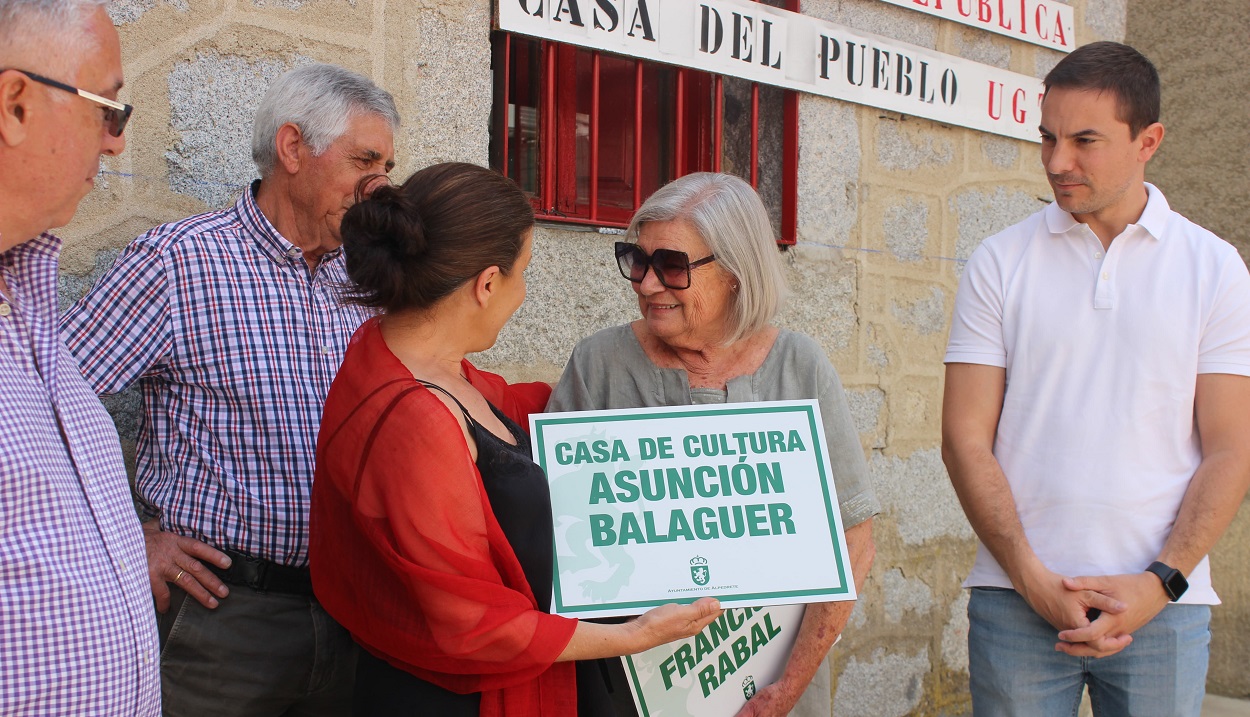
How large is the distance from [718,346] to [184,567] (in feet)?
3.91

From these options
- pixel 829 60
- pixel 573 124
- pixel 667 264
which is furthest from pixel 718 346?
pixel 829 60

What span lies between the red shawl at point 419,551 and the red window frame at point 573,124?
5.32 ft

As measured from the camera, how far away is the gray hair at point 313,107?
2436 mm

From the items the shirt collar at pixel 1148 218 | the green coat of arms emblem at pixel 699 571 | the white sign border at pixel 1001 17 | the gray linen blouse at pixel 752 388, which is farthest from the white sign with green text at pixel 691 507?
the white sign border at pixel 1001 17

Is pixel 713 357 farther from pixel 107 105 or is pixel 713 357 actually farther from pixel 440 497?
pixel 107 105

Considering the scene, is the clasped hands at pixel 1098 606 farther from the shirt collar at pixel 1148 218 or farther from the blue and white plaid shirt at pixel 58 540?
the blue and white plaid shirt at pixel 58 540

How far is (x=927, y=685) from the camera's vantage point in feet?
14.5

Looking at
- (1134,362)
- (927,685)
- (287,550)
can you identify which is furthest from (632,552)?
(927,685)

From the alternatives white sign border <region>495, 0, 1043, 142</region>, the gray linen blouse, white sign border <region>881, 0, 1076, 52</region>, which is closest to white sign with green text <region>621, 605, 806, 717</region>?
the gray linen blouse

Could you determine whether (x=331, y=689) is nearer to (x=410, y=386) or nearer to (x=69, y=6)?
(x=410, y=386)

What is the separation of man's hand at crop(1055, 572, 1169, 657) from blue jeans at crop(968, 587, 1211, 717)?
0.24ft

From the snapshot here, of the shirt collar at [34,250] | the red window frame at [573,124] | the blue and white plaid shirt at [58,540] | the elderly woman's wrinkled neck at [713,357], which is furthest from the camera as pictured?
the red window frame at [573,124]

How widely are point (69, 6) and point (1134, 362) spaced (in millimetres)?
2159

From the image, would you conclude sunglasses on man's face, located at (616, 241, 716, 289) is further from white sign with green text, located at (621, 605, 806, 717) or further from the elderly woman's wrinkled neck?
white sign with green text, located at (621, 605, 806, 717)
